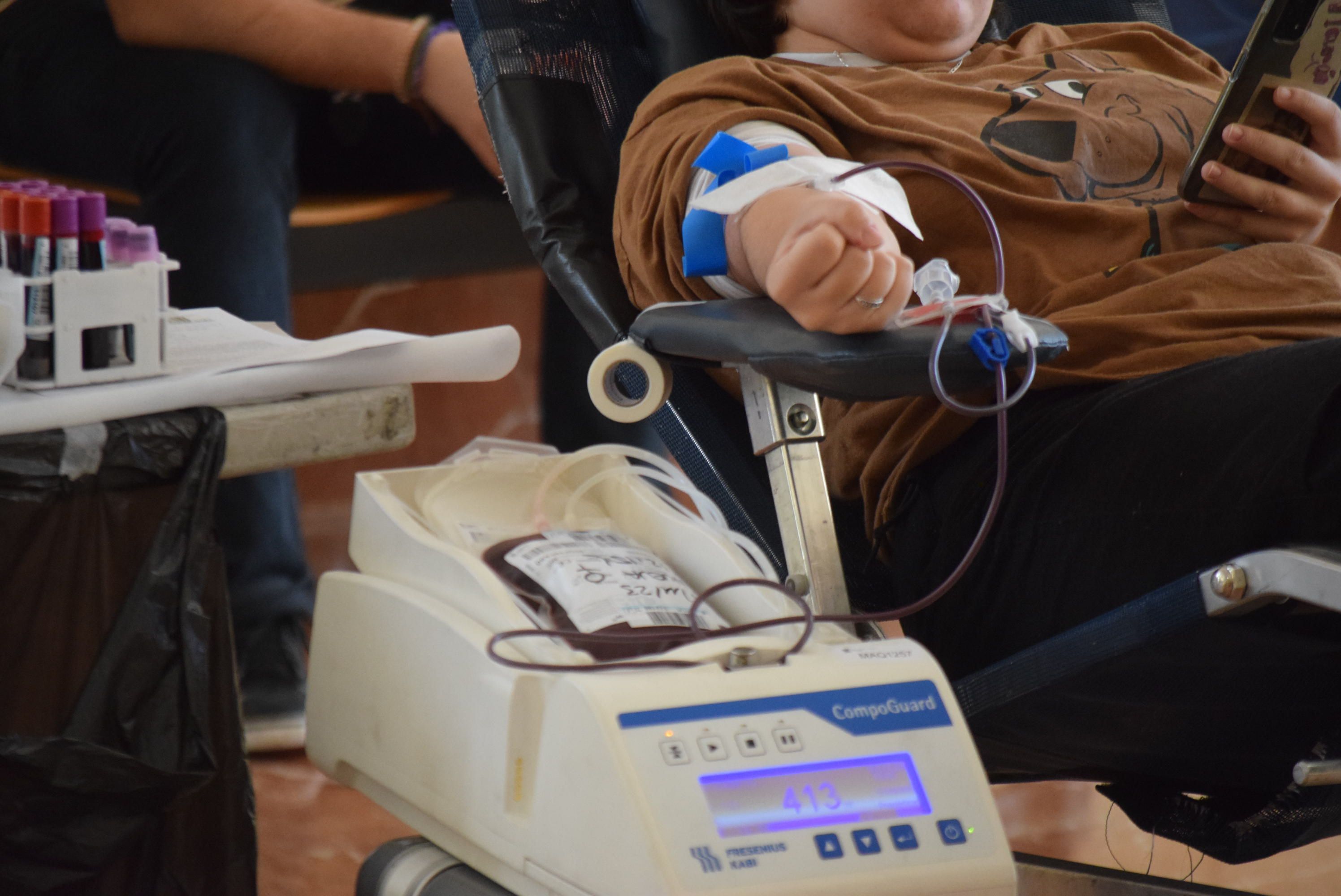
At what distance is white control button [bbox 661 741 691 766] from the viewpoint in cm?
61

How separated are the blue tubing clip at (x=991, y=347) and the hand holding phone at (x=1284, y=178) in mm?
330

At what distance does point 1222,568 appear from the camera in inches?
25.8

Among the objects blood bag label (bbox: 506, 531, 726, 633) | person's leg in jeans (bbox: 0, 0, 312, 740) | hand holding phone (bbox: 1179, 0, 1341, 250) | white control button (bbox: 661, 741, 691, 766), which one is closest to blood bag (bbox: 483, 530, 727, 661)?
blood bag label (bbox: 506, 531, 726, 633)

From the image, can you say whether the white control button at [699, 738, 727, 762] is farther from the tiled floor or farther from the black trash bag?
the tiled floor

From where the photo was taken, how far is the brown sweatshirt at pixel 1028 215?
2.84ft

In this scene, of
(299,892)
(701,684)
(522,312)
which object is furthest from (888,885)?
(522,312)

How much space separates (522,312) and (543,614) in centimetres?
182

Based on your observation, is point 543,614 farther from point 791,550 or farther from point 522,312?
point 522,312

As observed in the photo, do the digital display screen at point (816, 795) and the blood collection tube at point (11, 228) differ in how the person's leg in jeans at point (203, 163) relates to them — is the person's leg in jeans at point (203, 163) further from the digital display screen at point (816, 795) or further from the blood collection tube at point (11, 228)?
the digital display screen at point (816, 795)

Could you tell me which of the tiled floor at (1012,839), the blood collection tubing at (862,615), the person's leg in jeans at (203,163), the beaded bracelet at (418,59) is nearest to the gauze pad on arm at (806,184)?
the blood collection tubing at (862,615)

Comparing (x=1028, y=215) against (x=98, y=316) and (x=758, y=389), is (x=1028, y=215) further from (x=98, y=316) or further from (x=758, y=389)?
(x=98, y=316)

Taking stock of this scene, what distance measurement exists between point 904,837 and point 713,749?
0.09 metres

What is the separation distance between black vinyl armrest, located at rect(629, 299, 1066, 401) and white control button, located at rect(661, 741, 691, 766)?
0.18m

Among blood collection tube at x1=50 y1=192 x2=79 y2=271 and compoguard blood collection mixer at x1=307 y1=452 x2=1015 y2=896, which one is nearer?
compoguard blood collection mixer at x1=307 y1=452 x2=1015 y2=896
